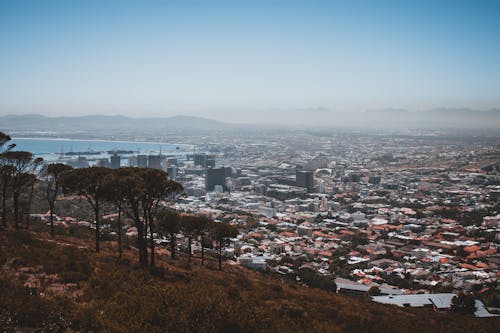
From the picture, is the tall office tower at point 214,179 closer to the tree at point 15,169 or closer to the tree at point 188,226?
the tree at point 188,226

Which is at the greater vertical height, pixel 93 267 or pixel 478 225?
pixel 93 267

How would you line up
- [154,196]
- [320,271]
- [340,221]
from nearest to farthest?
[154,196]
[320,271]
[340,221]

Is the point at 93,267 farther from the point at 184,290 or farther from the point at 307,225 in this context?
the point at 307,225

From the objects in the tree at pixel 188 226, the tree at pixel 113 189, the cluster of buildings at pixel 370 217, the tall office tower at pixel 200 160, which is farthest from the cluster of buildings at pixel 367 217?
the tree at pixel 113 189

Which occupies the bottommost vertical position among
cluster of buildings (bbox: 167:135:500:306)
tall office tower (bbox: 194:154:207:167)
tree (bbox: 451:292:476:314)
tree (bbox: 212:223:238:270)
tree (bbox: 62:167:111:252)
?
cluster of buildings (bbox: 167:135:500:306)

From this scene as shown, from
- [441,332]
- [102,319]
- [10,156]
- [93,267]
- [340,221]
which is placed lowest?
[340,221]

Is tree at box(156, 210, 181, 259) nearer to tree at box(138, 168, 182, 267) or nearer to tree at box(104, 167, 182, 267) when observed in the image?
tree at box(104, 167, 182, 267)

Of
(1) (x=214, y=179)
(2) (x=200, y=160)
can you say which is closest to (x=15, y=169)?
(1) (x=214, y=179)

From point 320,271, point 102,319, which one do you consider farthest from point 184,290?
point 320,271

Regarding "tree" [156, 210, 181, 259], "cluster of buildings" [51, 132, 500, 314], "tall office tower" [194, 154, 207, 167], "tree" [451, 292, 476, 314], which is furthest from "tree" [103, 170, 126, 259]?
"tall office tower" [194, 154, 207, 167]
